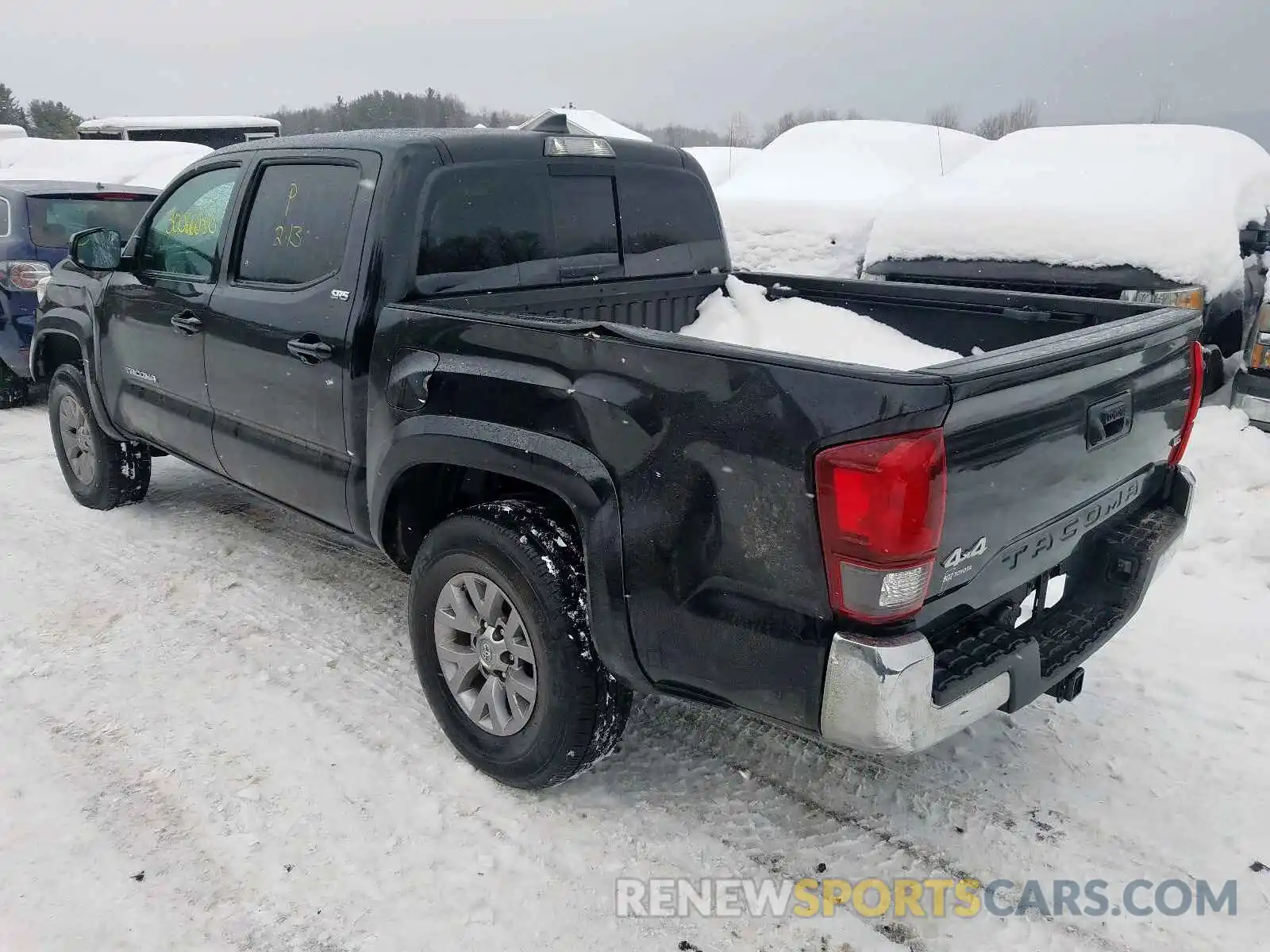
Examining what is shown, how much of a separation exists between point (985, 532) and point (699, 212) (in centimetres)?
243

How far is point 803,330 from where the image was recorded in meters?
3.81

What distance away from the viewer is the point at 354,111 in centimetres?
4288

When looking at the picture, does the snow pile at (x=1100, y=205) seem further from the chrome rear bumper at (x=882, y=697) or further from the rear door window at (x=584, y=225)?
the chrome rear bumper at (x=882, y=697)

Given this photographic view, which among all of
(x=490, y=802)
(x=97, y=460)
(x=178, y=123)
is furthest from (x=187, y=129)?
(x=490, y=802)

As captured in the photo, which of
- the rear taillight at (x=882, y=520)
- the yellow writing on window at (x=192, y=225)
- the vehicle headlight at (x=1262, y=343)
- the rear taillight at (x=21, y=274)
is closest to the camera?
the rear taillight at (x=882, y=520)

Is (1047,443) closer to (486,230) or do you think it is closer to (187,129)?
(486,230)

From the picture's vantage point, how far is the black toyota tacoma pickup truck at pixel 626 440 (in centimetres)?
204

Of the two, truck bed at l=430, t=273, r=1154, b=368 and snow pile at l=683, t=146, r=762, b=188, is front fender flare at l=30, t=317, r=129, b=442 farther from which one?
snow pile at l=683, t=146, r=762, b=188

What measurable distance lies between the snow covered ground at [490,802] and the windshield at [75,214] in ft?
15.1

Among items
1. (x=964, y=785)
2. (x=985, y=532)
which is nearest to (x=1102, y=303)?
(x=985, y=532)

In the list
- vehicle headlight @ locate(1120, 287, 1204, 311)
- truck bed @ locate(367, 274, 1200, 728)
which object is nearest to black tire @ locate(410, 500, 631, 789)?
truck bed @ locate(367, 274, 1200, 728)

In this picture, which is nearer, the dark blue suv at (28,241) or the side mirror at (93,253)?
the side mirror at (93,253)

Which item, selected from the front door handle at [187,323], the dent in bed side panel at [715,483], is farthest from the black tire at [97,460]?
the dent in bed side panel at [715,483]

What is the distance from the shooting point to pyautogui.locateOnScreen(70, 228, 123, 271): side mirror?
432 centimetres
